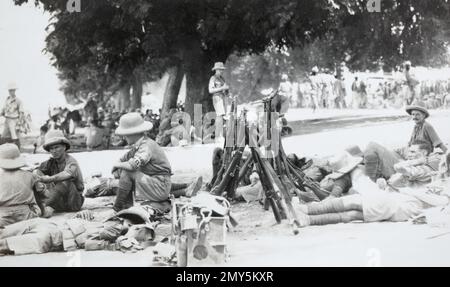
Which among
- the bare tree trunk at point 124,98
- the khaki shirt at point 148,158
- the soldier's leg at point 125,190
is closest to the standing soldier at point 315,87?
the khaki shirt at point 148,158

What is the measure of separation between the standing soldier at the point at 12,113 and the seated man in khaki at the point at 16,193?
0.47 m

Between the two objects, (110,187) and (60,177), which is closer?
(60,177)

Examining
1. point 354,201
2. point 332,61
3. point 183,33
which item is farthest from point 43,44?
point 354,201

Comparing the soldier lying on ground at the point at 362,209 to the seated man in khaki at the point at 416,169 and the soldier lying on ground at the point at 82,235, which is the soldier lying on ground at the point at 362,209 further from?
the soldier lying on ground at the point at 82,235

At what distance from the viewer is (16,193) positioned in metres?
5.47

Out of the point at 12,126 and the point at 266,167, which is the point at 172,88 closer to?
the point at 266,167

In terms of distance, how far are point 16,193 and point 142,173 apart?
1.15m

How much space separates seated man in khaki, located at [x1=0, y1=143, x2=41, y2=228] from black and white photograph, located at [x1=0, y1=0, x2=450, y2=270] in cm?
1

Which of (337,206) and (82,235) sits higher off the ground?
(337,206)

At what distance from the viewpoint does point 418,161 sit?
584 centimetres

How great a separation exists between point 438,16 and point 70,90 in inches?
149

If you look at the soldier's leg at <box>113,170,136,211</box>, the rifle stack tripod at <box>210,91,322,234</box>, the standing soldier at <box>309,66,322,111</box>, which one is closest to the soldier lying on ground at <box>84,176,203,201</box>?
the rifle stack tripod at <box>210,91,322,234</box>

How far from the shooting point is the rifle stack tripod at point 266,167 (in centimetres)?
557

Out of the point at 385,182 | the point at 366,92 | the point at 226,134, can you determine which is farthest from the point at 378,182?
the point at 226,134
